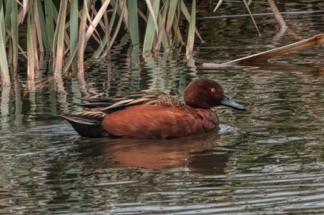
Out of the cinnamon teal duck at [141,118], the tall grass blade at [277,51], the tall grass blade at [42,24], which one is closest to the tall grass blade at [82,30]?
the tall grass blade at [42,24]

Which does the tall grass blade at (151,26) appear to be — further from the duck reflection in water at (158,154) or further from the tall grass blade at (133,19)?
the duck reflection in water at (158,154)

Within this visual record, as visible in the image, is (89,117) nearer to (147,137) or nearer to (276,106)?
(147,137)

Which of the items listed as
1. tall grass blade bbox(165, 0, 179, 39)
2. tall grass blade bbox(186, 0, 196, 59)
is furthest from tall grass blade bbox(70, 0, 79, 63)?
tall grass blade bbox(186, 0, 196, 59)

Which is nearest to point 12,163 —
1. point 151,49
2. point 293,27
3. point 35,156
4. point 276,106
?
point 35,156

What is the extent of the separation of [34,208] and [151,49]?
17.2ft

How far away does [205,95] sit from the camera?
8.88 metres

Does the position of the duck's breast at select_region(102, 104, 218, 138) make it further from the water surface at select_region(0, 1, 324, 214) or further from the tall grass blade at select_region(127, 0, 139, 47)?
the tall grass blade at select_region(127, 0, 139, 47)

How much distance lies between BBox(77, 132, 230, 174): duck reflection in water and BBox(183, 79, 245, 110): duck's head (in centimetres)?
42

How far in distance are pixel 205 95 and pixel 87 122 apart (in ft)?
3.68

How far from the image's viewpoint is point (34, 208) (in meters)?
6.22

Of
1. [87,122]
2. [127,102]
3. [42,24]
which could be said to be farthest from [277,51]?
[87,122]

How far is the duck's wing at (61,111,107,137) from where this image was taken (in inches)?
328

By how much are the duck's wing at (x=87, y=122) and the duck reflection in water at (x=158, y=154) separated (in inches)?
2.6

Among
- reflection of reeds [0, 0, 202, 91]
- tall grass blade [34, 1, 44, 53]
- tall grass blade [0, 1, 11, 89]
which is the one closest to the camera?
tall grass blade [0, 1, 11, 89]
